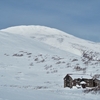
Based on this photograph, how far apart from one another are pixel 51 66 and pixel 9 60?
1352 cm

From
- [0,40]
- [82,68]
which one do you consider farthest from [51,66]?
[0,40]

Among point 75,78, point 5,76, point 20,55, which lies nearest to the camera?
point 75,78

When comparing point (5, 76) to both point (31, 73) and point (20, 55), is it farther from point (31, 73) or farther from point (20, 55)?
point (20, 55)

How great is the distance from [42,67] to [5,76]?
1676 centimetres

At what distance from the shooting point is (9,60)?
249 feet

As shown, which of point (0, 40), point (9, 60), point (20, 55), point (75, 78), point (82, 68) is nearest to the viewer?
point (75, 78)

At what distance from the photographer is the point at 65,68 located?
65.5 metres


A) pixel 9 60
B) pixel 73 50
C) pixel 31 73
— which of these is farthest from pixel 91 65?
pixel 73 50

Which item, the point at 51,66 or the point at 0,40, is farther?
the point at 0,40

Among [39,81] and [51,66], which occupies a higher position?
[51,66]

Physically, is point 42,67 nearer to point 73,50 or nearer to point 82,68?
point 82,68

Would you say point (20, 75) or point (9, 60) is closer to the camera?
point (20, 75)

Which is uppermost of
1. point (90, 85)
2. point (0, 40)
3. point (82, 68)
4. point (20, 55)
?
point (0, 40)

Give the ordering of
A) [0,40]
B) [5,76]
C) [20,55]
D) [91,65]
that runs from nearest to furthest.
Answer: [5,76]
[91,65]
[20,55]
[0,40]
